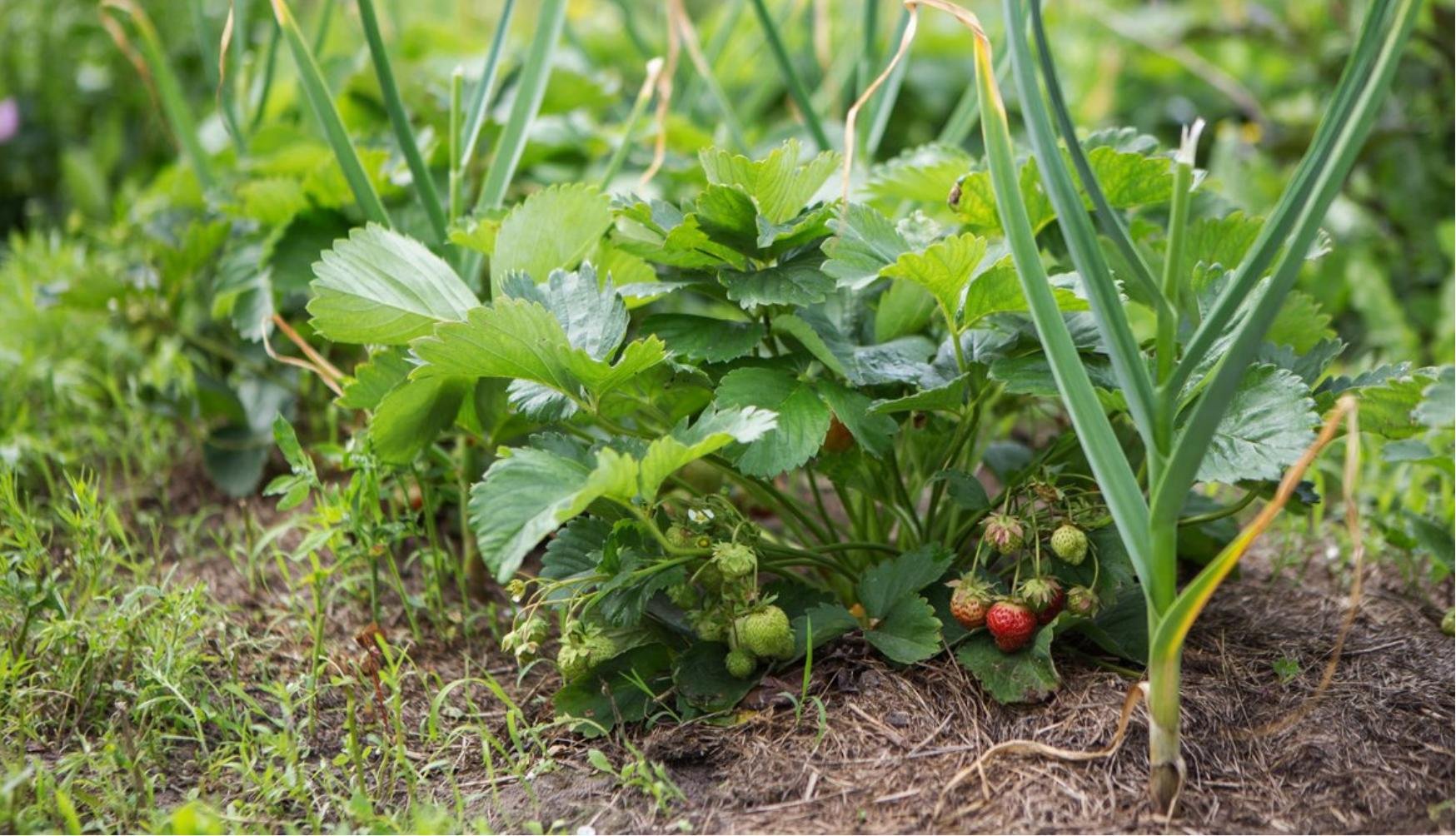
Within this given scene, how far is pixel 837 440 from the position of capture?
4.39ft

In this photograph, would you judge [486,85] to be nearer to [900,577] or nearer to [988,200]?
[988,200]

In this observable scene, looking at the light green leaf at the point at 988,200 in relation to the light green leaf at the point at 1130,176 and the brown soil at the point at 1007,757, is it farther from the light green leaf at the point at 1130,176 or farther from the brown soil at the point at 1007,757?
the brown soil at the point at 1007,757

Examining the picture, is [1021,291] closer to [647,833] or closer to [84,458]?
[647,833]

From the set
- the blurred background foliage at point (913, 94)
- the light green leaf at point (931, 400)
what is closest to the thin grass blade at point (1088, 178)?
the light green leaf at point (931, 400)

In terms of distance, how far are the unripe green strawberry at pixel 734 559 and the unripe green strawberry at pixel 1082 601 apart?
312 mm

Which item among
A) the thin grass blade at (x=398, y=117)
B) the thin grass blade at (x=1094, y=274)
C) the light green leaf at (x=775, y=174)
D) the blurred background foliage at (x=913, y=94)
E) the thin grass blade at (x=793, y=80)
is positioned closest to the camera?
the thin grass blade at (x=1094, y=274)

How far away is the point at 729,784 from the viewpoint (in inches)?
45.3

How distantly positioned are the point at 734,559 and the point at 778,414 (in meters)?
0.15

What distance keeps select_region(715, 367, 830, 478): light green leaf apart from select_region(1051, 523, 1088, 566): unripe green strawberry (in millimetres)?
250

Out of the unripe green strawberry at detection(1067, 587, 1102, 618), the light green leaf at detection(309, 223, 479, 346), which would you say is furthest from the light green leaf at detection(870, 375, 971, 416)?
the light green leaf at detection(309, 223, 479, 346)

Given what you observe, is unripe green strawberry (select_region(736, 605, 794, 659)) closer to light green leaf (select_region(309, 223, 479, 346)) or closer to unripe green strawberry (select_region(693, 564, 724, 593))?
unripe green strawberry (select_region(693, 564, 724, 593))

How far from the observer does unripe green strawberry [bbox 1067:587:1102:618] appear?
116 centimetres

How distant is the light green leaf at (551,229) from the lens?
1.32m

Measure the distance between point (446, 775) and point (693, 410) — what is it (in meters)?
0.46
